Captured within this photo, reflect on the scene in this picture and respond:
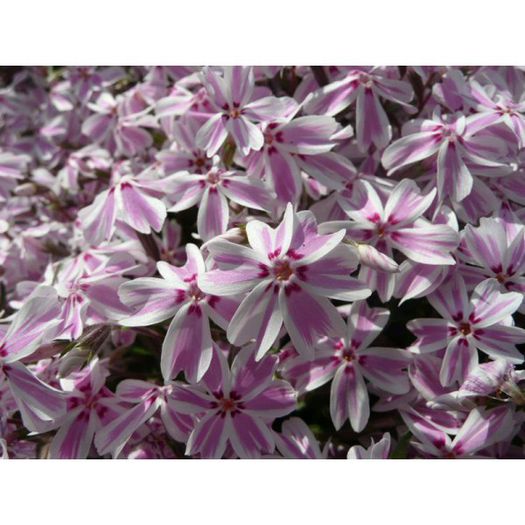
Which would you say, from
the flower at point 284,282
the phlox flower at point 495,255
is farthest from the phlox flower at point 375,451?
the phlox flower at point 495,255

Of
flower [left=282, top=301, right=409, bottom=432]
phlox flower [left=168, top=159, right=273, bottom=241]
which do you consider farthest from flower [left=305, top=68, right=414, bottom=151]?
flower [left=282, top=301, right=409, bottom=432]

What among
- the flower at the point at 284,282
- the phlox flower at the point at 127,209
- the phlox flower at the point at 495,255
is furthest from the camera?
the phlox flower at the point at 127,209

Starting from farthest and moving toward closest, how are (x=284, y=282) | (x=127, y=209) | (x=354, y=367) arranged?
1. (x=127, y=209)
2. (x=354, y=367)
3. (x=284, y=282)

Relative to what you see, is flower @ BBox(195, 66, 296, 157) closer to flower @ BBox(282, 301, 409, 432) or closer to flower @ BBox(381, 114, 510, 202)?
flower @ BBox(381, 114, 510, 202)

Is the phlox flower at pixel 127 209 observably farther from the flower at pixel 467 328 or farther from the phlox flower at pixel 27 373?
the flower at pixel 467 328

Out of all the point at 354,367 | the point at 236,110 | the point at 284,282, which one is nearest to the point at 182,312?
the point at 284,282

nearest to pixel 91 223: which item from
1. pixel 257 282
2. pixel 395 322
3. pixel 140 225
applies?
pixel 140 225

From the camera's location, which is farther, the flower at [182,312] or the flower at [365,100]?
the flower at [365,100]

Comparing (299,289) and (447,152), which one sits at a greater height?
(447,152)

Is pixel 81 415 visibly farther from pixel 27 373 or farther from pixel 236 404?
pixel 236 404
